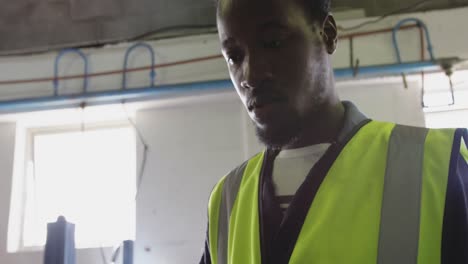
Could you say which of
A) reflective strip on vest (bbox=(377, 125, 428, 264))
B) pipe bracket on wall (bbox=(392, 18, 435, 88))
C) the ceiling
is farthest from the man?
the ceiling

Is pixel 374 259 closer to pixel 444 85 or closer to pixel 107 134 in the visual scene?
pixel 444 85

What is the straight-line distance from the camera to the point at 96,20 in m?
1.83

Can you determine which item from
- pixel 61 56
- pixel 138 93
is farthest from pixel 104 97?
pixel 61 56

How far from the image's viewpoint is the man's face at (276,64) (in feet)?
2.48

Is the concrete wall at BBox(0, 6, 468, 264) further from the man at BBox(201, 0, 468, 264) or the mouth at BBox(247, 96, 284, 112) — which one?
the mouth at BBox(247, 96, 284, 112)

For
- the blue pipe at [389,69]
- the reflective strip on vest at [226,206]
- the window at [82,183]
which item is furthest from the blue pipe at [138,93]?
the reflective strip on vest at [226,206]

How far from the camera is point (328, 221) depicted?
0.67 m

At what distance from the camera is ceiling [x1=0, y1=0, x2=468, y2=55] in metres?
1.75

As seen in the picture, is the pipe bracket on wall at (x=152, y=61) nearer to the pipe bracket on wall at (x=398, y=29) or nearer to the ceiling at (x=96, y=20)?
the ceiling at (x=96, y=20)

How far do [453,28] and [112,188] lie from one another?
130 cm

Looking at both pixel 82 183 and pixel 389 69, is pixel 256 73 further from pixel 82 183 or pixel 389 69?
pixel 82 183

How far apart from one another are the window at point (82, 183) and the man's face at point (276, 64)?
3.45 ft

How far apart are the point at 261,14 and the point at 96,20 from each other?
1.22m

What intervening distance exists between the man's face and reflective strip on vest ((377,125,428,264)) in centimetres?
15
